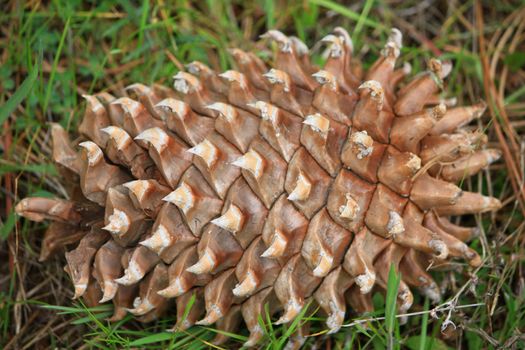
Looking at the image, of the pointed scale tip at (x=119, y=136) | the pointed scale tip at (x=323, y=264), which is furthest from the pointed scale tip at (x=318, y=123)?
the pointed scale tip at (x=119, y=136)

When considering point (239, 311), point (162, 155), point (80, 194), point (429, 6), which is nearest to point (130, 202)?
point (162, 155)

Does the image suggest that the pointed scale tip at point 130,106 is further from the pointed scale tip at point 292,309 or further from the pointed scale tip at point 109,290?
the pointed scale tip at point 292,309

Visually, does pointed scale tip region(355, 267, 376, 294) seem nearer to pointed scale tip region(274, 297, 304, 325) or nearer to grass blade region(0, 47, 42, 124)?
pointed scale tip region(274, 297, 304, 325)

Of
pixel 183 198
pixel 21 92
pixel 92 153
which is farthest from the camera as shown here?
pixel 21 92

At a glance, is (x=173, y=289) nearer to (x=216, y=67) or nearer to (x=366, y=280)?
(x=366, y=280)

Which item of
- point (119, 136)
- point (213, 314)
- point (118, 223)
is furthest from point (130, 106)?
point (213, 314)
